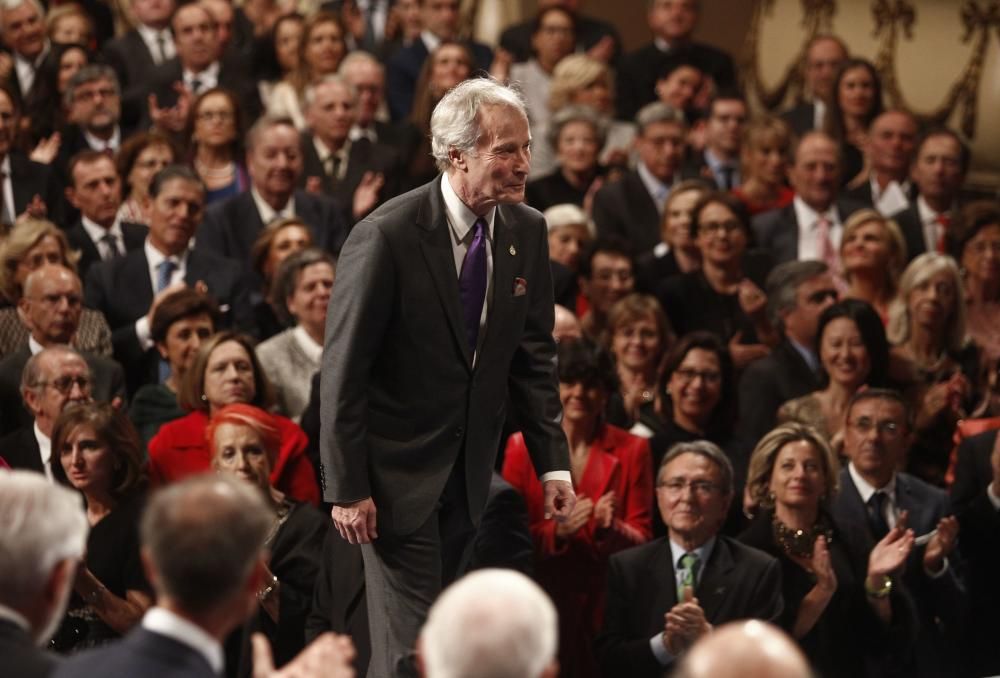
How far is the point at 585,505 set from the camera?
197 inches

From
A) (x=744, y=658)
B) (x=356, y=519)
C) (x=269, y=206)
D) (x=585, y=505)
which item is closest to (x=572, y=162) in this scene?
(x=269, y=206)

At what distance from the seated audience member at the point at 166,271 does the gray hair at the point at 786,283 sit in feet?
6.24

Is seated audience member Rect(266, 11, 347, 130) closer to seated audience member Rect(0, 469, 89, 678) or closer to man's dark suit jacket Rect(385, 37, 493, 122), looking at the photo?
man's dark suit jacket Rect(385, 37, 493, 122)

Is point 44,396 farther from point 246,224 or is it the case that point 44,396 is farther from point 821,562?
point 821,562

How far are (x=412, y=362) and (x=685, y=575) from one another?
1340 millimetres

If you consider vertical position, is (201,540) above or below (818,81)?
below

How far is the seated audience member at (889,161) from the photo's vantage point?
25.6 feet

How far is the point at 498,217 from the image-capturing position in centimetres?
393

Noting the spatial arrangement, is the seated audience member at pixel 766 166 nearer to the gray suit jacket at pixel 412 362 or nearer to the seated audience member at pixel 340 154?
the seated audience member at pixel 340 154

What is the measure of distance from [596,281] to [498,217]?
109 inches

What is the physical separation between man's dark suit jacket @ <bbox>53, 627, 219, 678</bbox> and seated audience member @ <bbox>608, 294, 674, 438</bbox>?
3.58 metres

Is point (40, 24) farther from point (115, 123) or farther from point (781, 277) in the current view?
point (781, 277)

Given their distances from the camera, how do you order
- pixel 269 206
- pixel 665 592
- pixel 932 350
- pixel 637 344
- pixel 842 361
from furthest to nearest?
pixel 269 206, pixel 932 350, pixel 637 344, pixel 842 361, pixel 665 592

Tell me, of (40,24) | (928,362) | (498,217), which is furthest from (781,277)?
(40,24)
